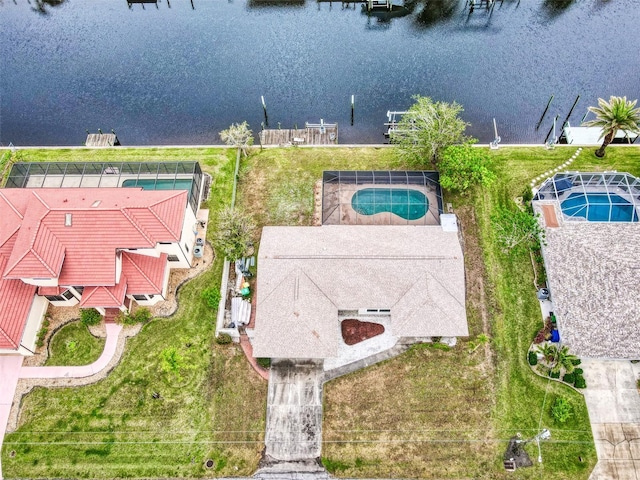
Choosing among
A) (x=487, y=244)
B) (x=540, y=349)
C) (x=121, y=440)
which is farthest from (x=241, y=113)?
(x=540, y=349)

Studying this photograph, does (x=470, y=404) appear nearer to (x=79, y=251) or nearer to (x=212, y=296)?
(x=212, y=296)

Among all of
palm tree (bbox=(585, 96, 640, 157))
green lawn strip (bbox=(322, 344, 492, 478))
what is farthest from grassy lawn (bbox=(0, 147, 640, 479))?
palm tree (bbox=(585, 96, 640, 157))

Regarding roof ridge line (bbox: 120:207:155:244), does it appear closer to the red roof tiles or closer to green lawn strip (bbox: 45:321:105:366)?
the red roof tiles

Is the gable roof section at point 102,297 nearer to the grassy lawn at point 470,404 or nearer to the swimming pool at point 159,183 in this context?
the swimming pool at point 159,183

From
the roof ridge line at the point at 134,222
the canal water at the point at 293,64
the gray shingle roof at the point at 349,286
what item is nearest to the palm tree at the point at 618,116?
the canal water at the point at 293,64

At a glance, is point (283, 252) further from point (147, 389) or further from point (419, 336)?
→ point (147, 389)

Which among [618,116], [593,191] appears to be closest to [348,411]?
[593,191]
